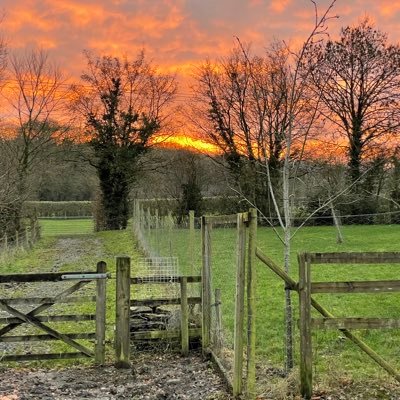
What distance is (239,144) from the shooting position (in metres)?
36.3

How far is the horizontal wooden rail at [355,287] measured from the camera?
5.18 metres

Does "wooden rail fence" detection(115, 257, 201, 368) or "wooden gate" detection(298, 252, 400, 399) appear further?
"wooden rail fence" detection(115, 257, 201, 368)

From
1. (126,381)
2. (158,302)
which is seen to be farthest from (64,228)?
(126,381)

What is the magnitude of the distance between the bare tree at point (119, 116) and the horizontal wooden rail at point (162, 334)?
3278cm

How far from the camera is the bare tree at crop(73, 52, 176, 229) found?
131ft

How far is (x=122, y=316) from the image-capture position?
22.0 ft

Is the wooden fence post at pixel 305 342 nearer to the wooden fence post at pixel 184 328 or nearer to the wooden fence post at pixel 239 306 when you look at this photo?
the wooden fence post at pixel 239 306

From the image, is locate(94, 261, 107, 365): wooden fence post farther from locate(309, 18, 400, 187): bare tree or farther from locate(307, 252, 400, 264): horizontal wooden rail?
locate(309, 18, 400, 187): bare tree

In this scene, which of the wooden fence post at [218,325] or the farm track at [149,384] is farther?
the wooden fence post at [218,325]

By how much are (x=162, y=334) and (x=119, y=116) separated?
35493 millimetres

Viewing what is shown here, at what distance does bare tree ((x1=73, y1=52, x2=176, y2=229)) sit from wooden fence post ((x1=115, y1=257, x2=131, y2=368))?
3313cm

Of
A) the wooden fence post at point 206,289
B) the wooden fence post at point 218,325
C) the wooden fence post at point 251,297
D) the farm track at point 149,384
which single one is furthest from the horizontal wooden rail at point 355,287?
the wooden fence post at point 206,289

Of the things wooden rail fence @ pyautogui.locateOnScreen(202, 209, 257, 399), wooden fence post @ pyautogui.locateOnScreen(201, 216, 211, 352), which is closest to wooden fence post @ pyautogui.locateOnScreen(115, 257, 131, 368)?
wooden fence post @ pyautogui.locateOnScreen(201, 216, 211, 352)

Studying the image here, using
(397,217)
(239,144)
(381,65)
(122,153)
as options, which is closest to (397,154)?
(397,217)
